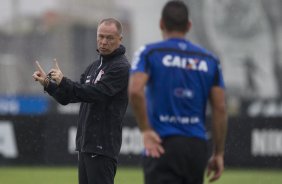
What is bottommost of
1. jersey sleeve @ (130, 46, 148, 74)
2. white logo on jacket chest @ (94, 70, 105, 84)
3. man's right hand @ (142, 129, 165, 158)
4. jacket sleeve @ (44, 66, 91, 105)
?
man's right hand @ (142, 129, 165, 158)

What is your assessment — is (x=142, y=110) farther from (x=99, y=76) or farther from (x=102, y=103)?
(x=99, y=76)

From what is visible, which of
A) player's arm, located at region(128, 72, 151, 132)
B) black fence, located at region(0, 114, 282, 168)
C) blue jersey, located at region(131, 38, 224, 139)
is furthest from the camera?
black fence, located at region(0, 114, 282, 168)

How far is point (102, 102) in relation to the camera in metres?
7.74

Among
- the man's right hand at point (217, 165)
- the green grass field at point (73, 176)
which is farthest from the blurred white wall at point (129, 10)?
the man's right hand at point (217, 165)

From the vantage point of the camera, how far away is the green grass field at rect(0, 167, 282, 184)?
49.4 ft

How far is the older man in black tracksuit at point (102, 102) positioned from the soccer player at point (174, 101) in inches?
66.1

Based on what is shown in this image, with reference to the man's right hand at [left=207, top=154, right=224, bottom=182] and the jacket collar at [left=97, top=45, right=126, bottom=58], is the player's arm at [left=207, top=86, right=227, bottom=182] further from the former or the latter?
the jacket collar at [left=97, top=45, right=126, bottom=58]

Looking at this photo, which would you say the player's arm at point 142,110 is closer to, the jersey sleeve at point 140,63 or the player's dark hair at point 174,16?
the jersey sleeve at point 140,63

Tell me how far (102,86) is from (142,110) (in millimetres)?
1890

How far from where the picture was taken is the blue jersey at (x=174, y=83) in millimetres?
5949

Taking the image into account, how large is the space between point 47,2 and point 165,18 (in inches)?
1344

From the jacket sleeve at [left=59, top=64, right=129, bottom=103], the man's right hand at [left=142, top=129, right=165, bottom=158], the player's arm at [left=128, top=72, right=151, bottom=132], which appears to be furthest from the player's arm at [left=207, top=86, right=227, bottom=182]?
the jacket sleeve at [left=59, top=64, right=129, bottom=103]

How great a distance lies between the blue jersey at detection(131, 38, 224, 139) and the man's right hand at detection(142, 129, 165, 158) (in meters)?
0.09

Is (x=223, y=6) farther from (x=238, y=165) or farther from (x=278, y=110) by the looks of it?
(x=238, y=165)
